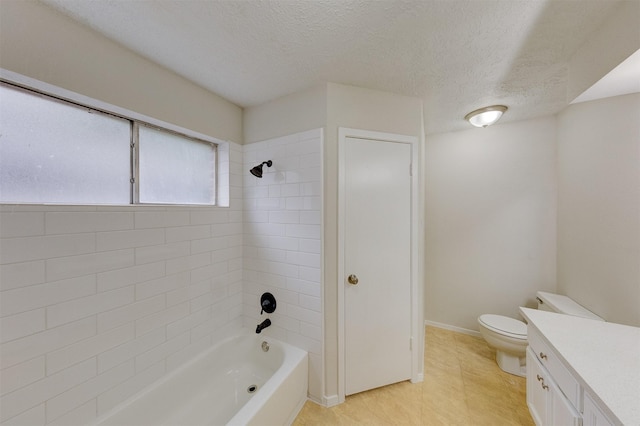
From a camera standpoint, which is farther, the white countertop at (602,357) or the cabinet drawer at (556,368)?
the cabinet drawer at (556,368)

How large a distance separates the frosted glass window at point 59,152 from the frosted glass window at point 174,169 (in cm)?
9

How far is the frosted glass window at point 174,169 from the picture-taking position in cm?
149

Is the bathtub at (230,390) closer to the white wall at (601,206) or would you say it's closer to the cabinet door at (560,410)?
the cabinet door at (560,410)

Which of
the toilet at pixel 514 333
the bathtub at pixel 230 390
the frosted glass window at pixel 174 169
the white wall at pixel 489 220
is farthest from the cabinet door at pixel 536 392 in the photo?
the frosted glass window at pixel 174 169

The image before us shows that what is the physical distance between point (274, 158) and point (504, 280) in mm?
2688

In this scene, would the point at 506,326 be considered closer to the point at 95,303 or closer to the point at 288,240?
the point at 288,240

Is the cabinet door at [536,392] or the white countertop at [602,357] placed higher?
the white countertop at [602,357]

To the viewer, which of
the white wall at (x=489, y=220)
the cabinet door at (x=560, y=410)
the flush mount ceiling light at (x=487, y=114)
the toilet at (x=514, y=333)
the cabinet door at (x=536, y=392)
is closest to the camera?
the cabinet door at (x=560, y=410)

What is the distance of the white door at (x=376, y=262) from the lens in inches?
66.2

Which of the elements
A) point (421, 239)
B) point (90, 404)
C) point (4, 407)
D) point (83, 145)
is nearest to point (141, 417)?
point (90, 404)

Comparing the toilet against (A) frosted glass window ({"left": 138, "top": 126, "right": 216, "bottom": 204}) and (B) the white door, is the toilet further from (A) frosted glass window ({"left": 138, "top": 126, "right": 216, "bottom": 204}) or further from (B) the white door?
(A) frosted glass window ({"left": 138, "top": 126, "right": 216, "bottom": 204})

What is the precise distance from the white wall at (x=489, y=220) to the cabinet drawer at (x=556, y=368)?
1264 millimetres

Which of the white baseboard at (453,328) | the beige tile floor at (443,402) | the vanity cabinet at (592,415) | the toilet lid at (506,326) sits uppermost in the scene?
the vanity cabinet at (592,415)

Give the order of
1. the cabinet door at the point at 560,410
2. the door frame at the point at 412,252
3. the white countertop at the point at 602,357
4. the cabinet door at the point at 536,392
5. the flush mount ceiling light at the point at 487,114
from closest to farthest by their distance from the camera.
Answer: the white countertop at the point at 602,357
the cabinet door at the point at 560,410
the cabinet door at the point at 536,392
the door frame at the point at 412,252
the flush mount ceiling light at the point at 487,114
